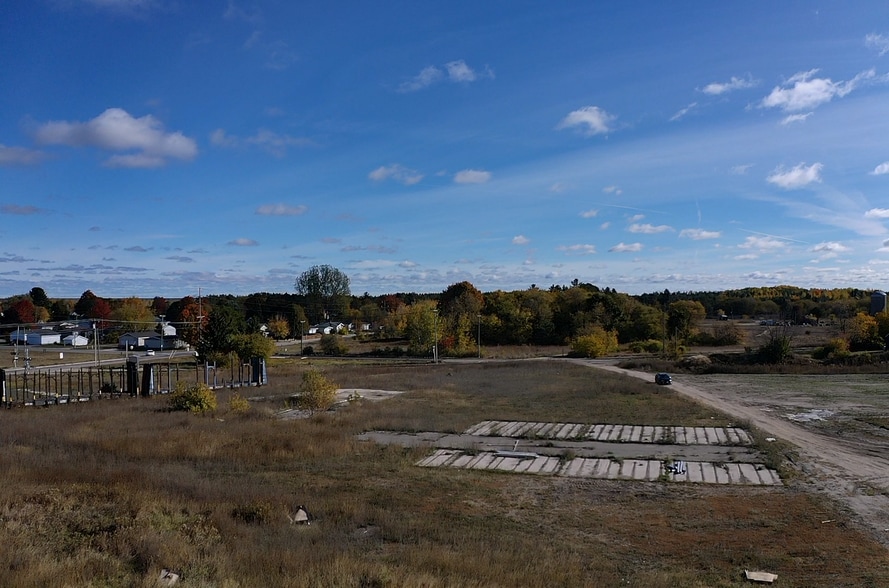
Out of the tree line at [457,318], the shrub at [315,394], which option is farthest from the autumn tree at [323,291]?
the shrub at [315,394]

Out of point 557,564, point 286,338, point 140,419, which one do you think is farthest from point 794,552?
point 286,338

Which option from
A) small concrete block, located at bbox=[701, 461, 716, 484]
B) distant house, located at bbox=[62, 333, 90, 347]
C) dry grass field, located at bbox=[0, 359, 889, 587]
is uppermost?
distant house, located at bbox=[62, 333, 90, 347]

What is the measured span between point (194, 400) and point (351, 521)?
55.9 ft

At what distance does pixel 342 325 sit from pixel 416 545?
127008 millimetres

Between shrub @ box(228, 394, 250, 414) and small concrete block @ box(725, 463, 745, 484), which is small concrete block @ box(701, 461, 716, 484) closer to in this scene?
small concrete block @ box(725, 463, 745, 484)

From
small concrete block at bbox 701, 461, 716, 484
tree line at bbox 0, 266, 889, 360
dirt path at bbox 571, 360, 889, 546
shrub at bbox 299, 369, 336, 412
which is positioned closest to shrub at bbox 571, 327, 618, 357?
tree line at bbox 0, 266, 889, 360

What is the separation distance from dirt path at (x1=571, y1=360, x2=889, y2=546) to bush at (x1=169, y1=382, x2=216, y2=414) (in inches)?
843

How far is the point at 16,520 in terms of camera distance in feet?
31.3

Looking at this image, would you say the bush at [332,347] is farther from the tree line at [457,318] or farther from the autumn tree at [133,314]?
the autumn tree at [133,314]

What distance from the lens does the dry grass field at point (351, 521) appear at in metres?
8.22

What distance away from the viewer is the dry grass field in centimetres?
822

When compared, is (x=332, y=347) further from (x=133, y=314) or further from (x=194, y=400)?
(x=194, y=400)

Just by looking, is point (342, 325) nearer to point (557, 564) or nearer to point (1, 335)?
point (1, 335)

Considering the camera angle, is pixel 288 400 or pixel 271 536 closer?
pixel 271 536
